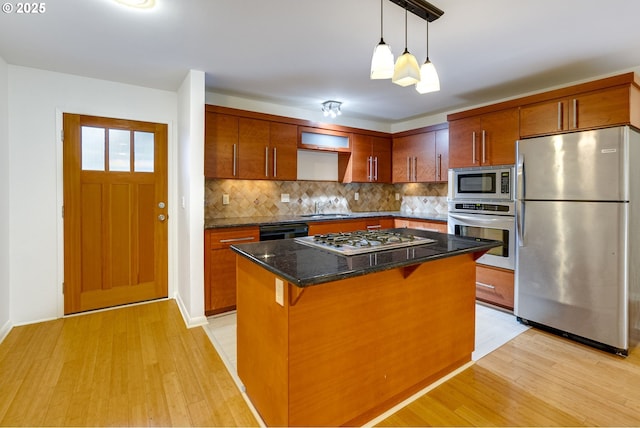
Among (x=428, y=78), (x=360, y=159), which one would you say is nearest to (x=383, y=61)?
(x=428, y=78)

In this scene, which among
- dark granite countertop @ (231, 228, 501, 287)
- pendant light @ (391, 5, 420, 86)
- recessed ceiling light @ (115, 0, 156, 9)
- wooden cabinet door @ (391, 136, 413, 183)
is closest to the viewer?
dark granite countertop @ (231, 228, 501, 287)

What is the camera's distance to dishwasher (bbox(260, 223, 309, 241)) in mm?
3342

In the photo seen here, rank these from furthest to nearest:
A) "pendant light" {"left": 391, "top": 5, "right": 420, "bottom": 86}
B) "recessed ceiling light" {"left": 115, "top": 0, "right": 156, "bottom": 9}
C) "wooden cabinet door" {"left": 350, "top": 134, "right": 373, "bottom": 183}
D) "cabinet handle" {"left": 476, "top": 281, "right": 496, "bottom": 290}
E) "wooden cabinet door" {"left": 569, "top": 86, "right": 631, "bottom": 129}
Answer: "wooden cabinet door" {"left": 350, "top": 134, "right": 373, "bottom": 183}
"cabinet handle" {"left": 476, "top": 281, "right": 496, "bottom": 290}
"wooden cabinet door" {"left": 569, "top": 86, "right": 631, "bottom": 129}
"recessed ceiling light" {"left": 115, "top": 0, "right": 156, "bottom": 9}
"pendant light" {"left": 391, "top": 5, "right": 420, "bottom": 86}

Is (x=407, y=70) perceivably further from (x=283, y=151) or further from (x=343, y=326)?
(x=283, y=151)

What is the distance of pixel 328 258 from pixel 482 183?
246 cm

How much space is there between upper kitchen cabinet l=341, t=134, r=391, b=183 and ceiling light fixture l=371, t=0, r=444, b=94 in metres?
2.42

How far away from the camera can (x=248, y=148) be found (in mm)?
3539

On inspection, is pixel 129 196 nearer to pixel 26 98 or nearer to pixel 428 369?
pixel 26 98

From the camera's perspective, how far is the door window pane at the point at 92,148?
318 centimetres

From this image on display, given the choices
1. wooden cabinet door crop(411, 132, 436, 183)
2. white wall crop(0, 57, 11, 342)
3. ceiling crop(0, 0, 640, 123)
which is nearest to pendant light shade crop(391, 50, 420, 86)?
ceiling crop(0, 0, 640, 123)

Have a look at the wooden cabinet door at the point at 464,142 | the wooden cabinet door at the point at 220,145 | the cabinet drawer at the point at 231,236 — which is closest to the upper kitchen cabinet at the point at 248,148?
the wooden cabinet door at the point at 220,145

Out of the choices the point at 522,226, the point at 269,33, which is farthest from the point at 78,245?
the point at 522,226

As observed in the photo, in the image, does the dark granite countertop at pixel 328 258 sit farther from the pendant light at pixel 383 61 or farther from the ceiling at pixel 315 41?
the ceiling at pixel 315 41

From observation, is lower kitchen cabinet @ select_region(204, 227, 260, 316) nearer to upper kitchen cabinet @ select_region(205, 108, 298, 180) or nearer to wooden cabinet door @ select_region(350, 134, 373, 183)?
upper kitchen cabinet @ select_region(205, 108, 298, 180)
